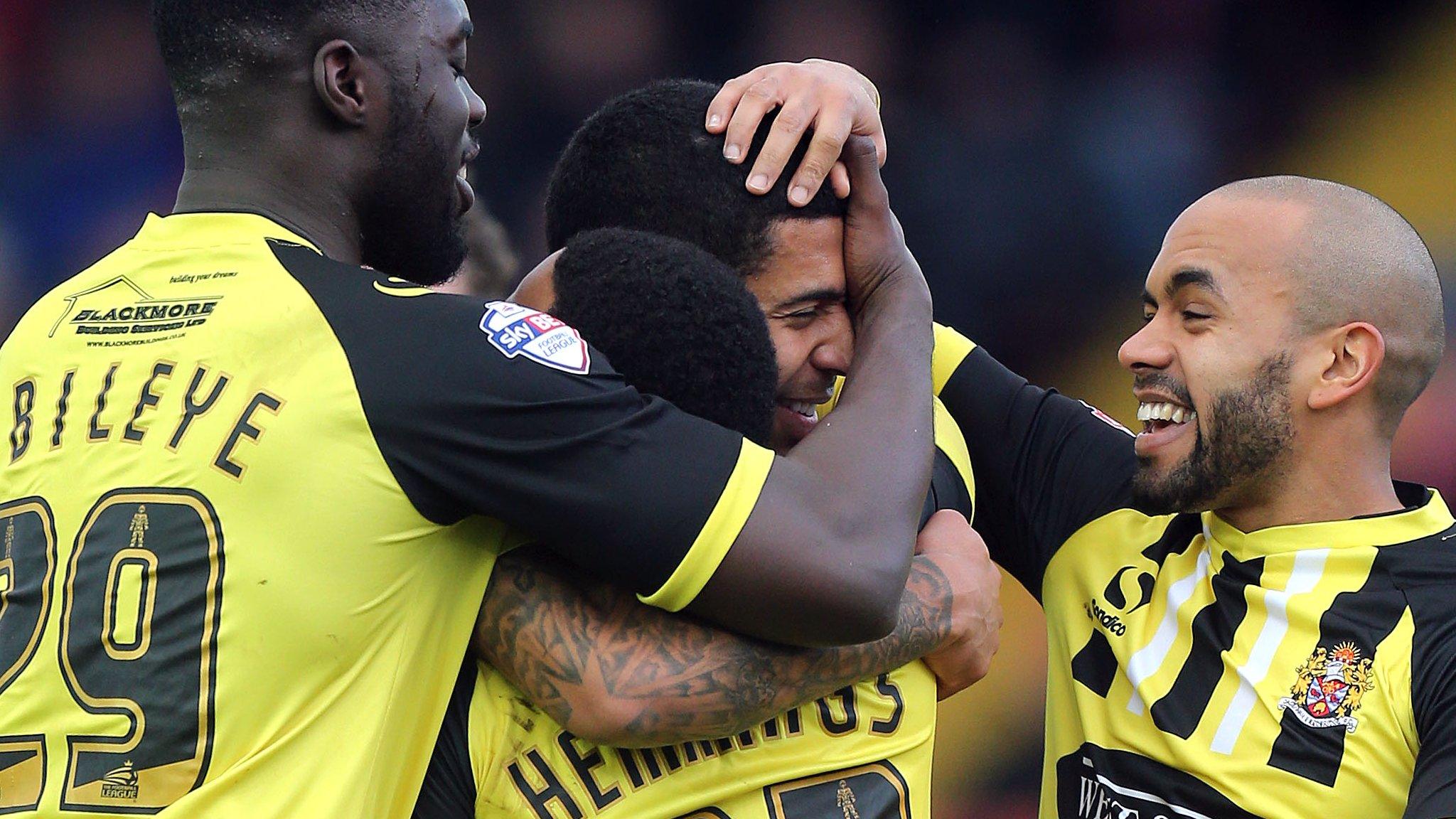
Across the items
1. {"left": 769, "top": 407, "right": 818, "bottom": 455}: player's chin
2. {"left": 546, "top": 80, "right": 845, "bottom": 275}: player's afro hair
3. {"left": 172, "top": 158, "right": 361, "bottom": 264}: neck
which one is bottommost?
{"left": 172, "top": 158, "right": 361, "bottom": 264}: neck

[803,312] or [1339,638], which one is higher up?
[803,312]

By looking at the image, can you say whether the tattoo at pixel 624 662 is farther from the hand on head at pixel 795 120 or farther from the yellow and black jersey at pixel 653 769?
the hand on head at pixel 795 120

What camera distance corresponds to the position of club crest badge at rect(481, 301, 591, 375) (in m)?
1.65

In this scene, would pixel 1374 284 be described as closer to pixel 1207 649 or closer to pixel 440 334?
pixel 1207 649

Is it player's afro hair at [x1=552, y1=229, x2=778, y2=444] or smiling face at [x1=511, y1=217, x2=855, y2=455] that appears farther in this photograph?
smiling face at [x1=511, y1=217, x2=855, y2=455]

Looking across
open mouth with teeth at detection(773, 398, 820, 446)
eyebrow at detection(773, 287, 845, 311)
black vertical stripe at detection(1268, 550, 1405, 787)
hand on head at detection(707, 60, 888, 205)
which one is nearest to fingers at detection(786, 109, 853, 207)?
hand on head at detection(707, 60, 888, 205)

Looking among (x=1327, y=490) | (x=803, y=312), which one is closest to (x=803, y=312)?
(x=803, y=312)

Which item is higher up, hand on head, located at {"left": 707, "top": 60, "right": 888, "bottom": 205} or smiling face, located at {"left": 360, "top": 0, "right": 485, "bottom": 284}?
hand on head, located at {"left": 707, "top": 60, "right": 888, "bottom": 205}

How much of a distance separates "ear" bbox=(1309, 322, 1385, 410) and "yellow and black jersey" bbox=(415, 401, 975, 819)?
44.2 inches

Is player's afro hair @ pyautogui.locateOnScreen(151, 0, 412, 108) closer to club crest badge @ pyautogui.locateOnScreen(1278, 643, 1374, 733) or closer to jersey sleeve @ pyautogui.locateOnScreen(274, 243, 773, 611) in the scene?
jersey sleeve @ pyautogui.locateOnScreen(274, 243, 773, 611)

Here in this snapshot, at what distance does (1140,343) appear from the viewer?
8.54 feet

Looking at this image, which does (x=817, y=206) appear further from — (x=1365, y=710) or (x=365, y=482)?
(x=1365, y=710)

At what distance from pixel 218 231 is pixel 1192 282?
5.53ft

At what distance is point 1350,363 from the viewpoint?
250 centimetres
